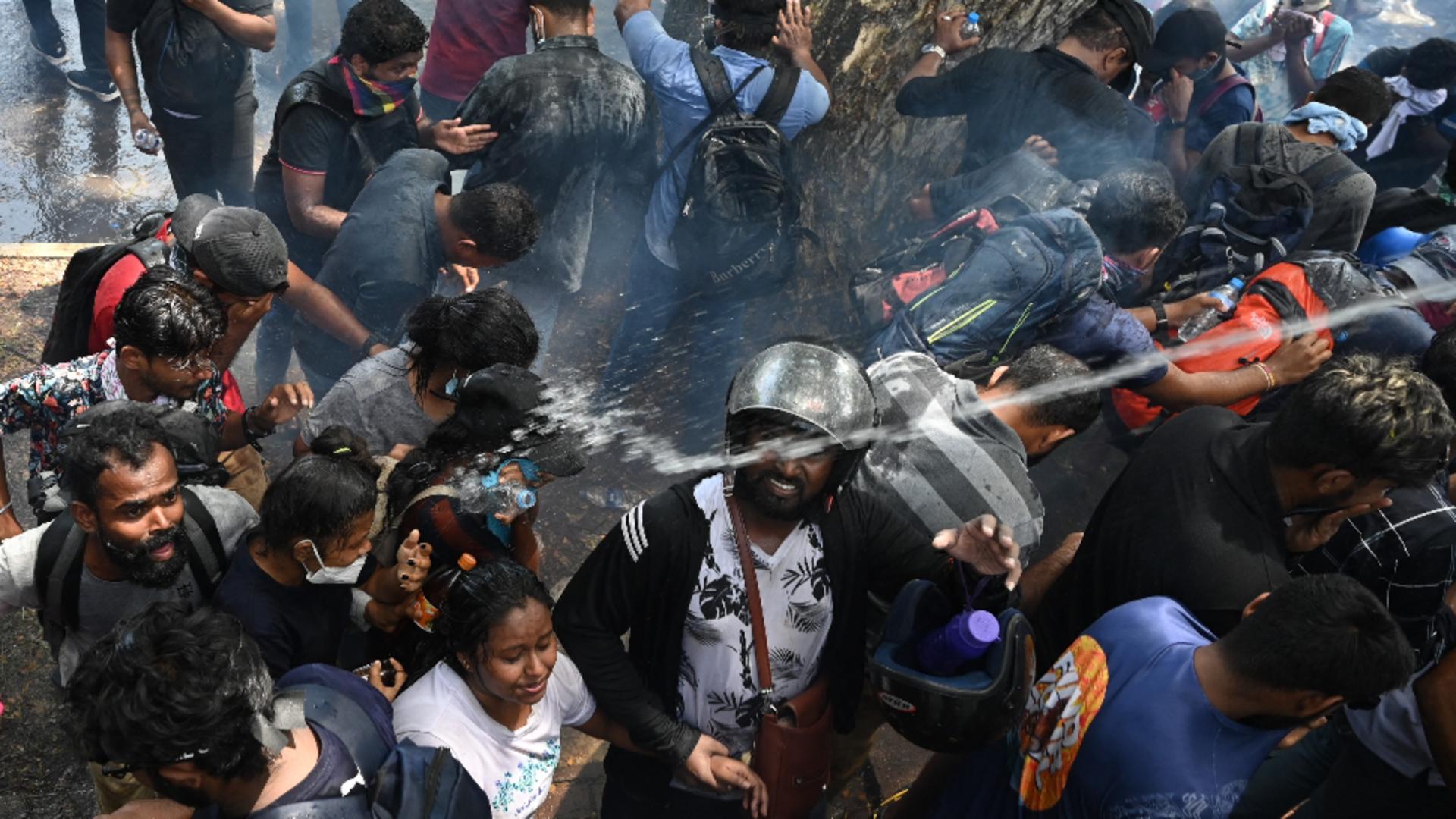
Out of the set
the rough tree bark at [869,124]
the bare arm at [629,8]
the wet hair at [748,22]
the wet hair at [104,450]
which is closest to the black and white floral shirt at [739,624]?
the wet hair at [104,450]

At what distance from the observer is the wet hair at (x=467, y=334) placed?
3236 mm

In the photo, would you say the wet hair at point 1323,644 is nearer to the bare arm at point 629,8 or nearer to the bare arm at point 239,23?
the bare arm at point 629,8

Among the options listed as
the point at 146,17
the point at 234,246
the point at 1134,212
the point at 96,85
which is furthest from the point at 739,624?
the point at 96,85

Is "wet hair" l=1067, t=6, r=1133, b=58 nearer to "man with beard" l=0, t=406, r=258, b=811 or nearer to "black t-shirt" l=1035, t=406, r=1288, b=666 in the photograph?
"black t-shirt" l=1035, t=406, r=1288, b=666

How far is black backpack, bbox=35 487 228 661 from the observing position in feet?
8.60

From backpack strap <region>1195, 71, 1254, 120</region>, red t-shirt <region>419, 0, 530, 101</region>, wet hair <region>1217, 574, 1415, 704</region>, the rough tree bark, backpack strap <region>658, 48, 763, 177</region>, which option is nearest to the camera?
wet hair <region>1217, 574, 1415, 704</region>

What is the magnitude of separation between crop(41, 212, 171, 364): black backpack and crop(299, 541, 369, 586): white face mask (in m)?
1.26

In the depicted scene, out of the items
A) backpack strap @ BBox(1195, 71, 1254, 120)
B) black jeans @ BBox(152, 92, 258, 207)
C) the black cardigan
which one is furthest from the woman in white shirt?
backpack strap @ BBox(1195, 71, 1254, 120)

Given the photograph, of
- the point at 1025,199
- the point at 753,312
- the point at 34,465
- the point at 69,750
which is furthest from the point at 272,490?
the point at 753,312

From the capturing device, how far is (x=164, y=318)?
295cm

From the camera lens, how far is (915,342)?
12.6 feet

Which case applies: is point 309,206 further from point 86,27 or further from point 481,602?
point 86,27

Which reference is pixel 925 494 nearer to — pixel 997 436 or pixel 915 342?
pixel 997 436

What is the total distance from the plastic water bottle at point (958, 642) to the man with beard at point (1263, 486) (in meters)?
0.57
